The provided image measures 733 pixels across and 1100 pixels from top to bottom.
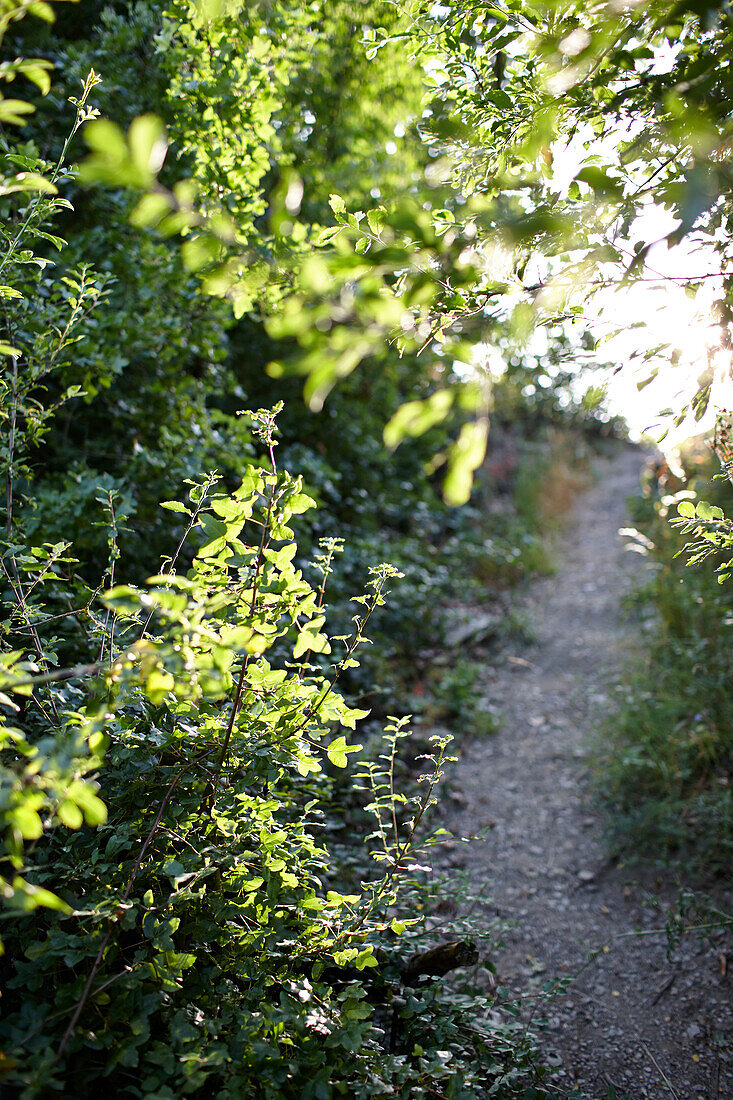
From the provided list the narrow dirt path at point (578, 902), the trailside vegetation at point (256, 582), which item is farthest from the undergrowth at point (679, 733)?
the trailside vegetation at point (256, 582)

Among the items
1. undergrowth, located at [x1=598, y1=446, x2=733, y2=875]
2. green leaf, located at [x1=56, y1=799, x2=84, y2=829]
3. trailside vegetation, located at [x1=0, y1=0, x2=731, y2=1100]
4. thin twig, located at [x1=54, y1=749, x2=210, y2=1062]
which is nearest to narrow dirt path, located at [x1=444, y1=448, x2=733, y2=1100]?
undergrowth, located at [x1=598, y1=446, x2=733, y2=875]

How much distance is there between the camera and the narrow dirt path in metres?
1.99

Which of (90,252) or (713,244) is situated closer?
(713,244)

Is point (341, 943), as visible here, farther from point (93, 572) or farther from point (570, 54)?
point (570, 54)

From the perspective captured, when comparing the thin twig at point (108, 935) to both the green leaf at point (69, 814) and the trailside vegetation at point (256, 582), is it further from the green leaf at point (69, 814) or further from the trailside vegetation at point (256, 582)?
the green leaf at point (69, 814)

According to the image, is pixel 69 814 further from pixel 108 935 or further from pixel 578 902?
pixel 578 902

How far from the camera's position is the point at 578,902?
271 centimetres

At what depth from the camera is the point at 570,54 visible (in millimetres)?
1224

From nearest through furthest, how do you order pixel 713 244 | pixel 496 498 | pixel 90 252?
pixel 713 244 → pixel 90 252 → pixel 496 498

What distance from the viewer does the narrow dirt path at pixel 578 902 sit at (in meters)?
1.99

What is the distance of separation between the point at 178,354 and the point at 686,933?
11.0 feet

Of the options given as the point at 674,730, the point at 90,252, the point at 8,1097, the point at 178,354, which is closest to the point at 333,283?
the point at 8,1097

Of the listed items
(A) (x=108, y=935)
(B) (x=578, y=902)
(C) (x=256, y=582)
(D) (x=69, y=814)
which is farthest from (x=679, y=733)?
(D) (x=69, y=814)

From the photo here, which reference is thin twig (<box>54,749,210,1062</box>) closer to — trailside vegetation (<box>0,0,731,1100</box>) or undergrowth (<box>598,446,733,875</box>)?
trailside vegetation (<box>0,0,731,1100</box>)
